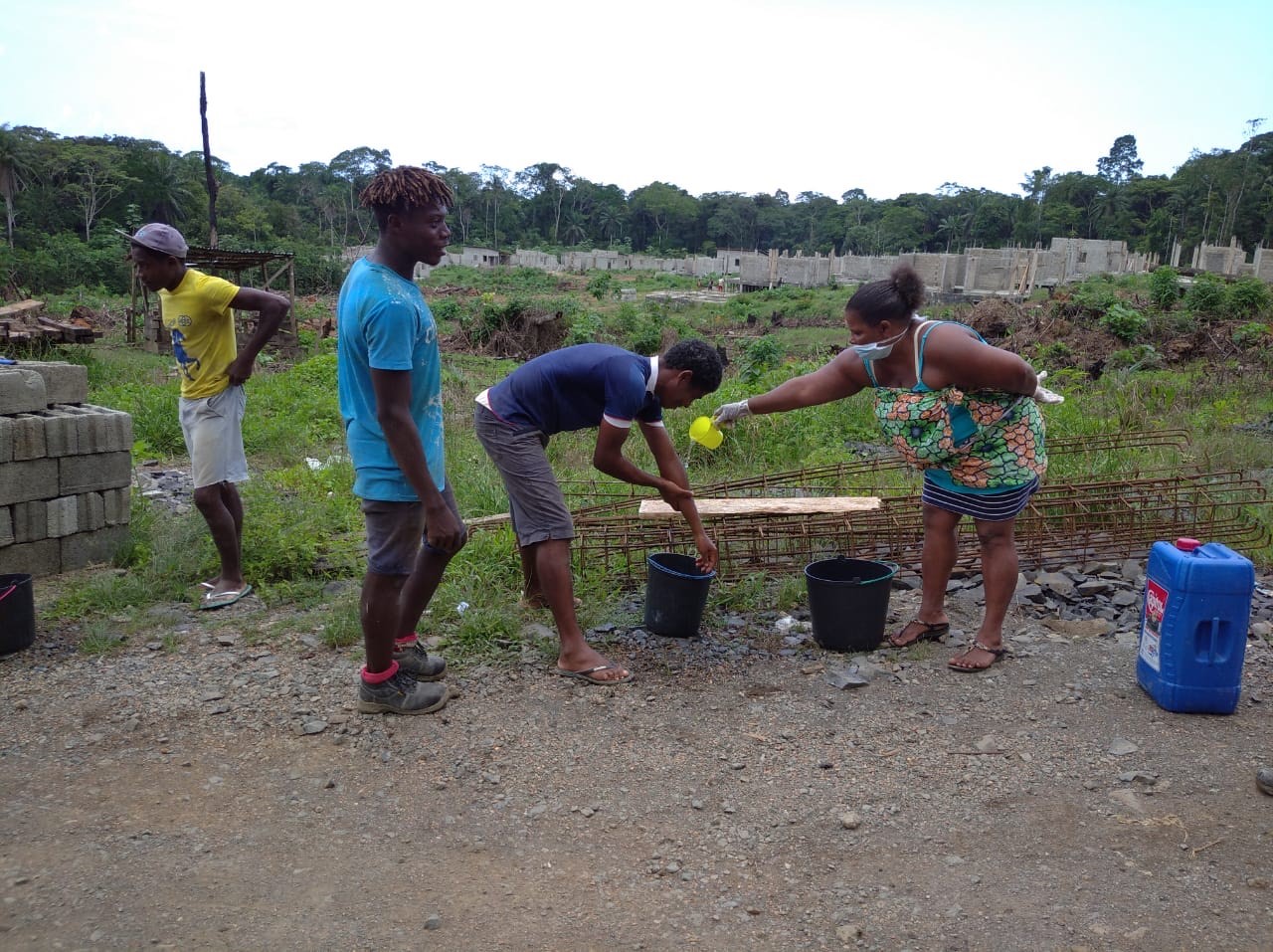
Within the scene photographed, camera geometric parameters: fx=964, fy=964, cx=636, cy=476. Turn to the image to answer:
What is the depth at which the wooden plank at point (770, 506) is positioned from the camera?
A: 473cm

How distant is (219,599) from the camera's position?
14.9 feet

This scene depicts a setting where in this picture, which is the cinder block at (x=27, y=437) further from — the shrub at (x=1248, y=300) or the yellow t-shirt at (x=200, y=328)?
the shrub at (x=1248, y=300)

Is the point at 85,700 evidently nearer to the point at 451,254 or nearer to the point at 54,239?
the point at 54,239

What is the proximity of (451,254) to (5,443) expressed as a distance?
62717 mm

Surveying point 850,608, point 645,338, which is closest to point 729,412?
point 850,608

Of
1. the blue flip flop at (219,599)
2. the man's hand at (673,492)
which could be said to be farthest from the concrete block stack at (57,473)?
the man's hand at (673,492)

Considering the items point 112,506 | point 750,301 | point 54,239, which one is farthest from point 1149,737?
point 54,239

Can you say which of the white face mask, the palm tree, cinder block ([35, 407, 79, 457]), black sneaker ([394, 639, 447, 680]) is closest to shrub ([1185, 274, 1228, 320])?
the white face mask

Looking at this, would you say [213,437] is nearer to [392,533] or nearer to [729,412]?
[392,533]

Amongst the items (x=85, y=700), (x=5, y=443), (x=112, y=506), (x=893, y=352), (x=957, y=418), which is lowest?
(x=85, y=700)

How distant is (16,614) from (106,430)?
1.39 metres

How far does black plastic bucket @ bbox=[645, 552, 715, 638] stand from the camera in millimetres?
4094

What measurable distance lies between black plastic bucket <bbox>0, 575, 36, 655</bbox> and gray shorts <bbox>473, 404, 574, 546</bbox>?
2058 millimetres

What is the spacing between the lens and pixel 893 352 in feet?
12.1
